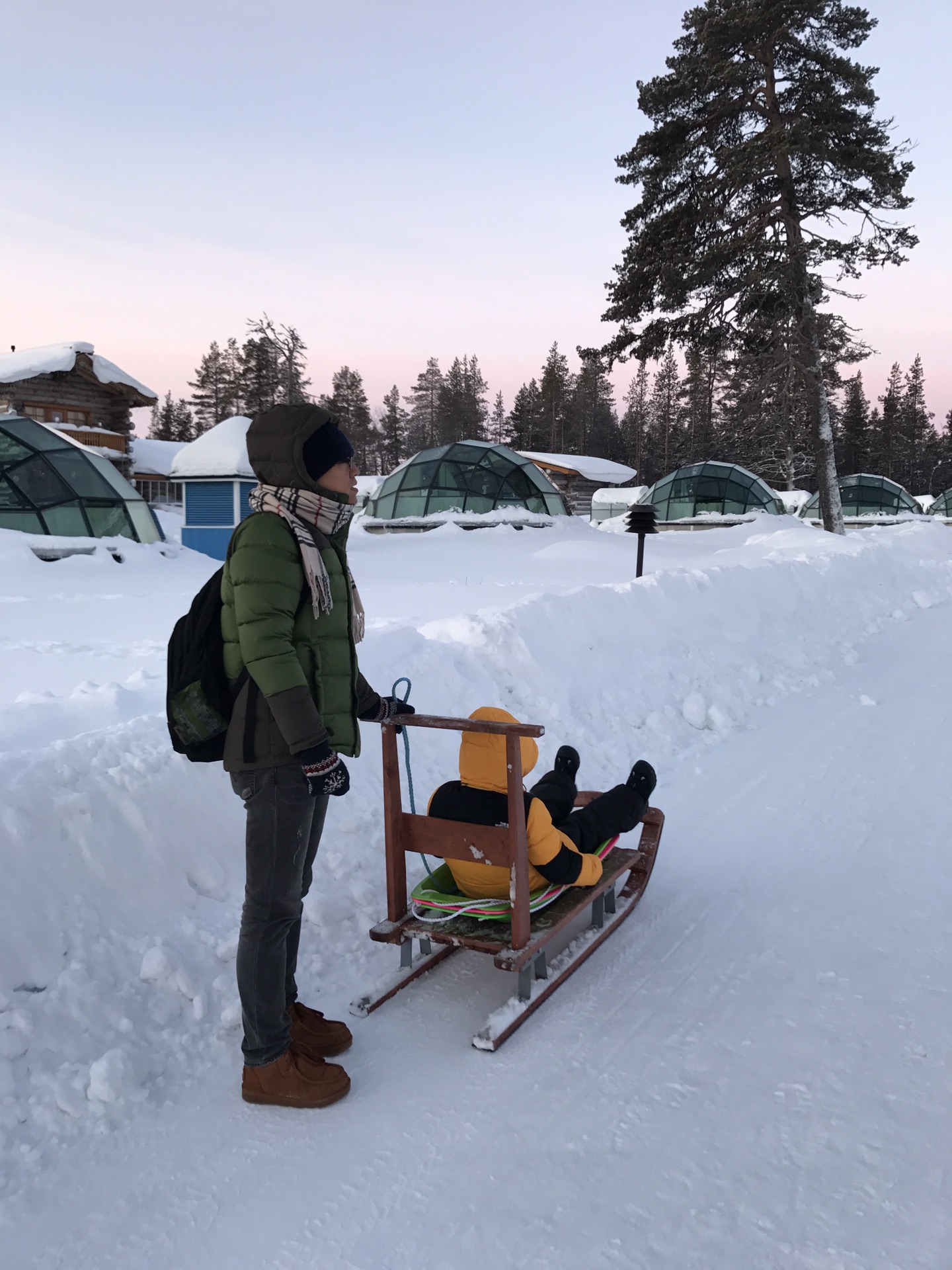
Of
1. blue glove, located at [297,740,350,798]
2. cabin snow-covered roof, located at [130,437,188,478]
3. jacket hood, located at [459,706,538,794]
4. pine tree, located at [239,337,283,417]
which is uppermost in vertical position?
pine tree, located at [239,337,283,417]

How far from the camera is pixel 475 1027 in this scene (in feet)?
9.69

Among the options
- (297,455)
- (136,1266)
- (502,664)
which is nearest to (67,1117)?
(136,1266)

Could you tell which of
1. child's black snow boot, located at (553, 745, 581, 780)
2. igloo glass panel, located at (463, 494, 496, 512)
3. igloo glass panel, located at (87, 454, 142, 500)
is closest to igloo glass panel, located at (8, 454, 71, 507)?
igloo glass panel, located at (87, 454, 142, 500)

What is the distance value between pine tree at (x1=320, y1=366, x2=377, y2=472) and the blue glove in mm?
69291

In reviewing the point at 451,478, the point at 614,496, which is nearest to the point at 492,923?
the point at 451,478

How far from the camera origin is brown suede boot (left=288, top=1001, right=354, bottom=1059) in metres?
2.76

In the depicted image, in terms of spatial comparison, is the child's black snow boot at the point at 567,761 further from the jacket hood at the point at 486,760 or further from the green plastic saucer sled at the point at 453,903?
the jacket hood at the point at 486,760

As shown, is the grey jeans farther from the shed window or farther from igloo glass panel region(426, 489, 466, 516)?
igloo glass panel region(426, 489, 466, 516)

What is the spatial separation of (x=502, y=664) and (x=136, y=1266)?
4563mm

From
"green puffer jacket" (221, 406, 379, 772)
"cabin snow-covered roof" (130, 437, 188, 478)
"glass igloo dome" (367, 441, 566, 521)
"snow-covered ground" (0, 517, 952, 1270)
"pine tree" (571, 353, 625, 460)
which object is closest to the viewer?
"snow-covered ground" (0, 517, 952, 1270)

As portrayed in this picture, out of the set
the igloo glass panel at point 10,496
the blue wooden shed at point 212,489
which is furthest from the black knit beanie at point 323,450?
the blue wooden shed at point 212,489

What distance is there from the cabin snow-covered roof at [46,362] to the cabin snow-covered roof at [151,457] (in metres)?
5.47

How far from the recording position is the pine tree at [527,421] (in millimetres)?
73000

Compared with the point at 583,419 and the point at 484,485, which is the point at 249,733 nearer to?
the point at 484,485
